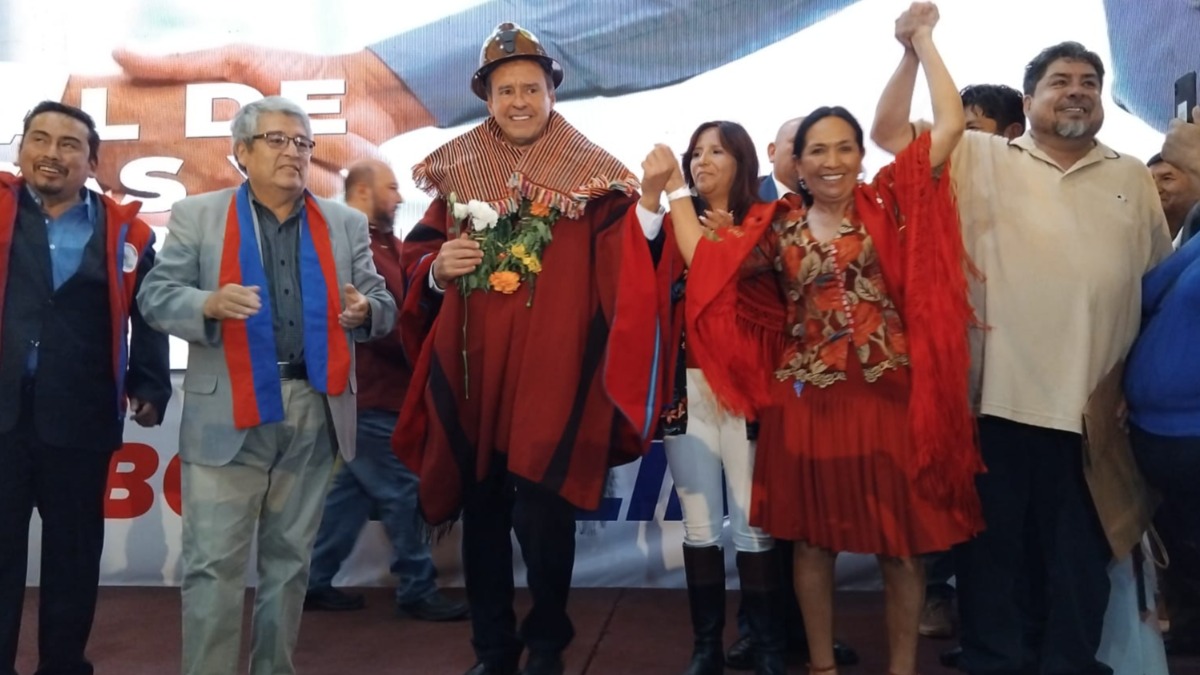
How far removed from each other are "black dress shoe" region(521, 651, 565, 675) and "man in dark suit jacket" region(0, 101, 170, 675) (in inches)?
47.7

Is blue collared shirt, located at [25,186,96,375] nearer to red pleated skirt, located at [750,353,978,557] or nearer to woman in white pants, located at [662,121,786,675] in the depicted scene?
woman in white pants, located at [662,121,786,675]

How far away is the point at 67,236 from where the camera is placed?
2836 millimetres

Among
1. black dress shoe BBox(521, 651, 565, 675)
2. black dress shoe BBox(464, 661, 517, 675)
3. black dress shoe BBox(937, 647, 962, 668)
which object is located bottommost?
black dress shoe BBox(937, 647, 962, 668)

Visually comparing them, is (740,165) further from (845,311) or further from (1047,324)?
(1047,324)

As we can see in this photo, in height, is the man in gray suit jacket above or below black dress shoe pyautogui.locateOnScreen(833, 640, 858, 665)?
above

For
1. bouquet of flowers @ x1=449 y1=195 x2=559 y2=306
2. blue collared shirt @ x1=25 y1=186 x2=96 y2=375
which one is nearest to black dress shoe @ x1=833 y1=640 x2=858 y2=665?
bouquet of flowers @ x1=449 y1=195 x2=559 y2=306

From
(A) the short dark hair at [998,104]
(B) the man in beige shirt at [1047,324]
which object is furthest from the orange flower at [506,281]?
(A) the short dark hair at [998,104]

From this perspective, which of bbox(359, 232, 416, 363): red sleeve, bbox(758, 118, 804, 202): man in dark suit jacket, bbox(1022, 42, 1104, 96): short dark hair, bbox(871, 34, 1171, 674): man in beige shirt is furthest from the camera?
bbox(359, 232, 416, 363): red sleeve

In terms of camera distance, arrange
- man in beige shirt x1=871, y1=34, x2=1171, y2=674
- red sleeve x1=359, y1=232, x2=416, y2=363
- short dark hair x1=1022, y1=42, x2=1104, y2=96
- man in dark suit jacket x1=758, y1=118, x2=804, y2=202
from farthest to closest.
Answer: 1. red sleeve x1=359, y1=232, x2=416, y2=363
2. man in dark suit jacket x1=758, y1=118, x2=804, y2=202
3. short dark hair x1=1022, y1=42, x2=1104, y2=96
4. man in beige shirt x1=871, y1=34, x2=1171, y2=674

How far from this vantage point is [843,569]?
3.94 m

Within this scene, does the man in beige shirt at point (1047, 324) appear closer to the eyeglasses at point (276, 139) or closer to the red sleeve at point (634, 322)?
the red sleeve at point (634, 322)

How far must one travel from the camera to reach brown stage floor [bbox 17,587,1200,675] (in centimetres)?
311

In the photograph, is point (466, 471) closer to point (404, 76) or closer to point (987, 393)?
point (987, 393)

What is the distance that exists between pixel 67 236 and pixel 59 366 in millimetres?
356
